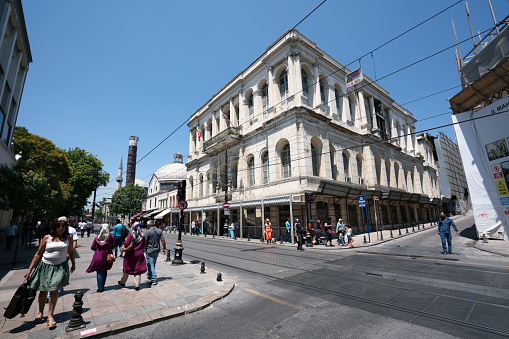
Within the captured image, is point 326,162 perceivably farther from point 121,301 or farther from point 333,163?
point 121,301

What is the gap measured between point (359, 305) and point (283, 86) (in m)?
21.8

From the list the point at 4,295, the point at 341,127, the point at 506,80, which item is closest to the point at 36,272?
the point at 4,295

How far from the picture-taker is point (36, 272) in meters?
4.09

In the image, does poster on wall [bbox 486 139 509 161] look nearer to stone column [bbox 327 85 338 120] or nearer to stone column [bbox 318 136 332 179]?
stone column [bbox 318 136 332 179]

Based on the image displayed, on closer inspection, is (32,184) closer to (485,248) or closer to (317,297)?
(317,297)

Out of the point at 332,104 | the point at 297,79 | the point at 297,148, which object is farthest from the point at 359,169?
the point at 297,79

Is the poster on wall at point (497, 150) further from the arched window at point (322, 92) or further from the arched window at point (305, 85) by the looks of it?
the arched window at point (322, 92)

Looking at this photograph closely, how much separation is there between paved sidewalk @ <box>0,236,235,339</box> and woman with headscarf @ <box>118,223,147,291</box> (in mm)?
339

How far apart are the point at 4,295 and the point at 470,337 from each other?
9.71 meters

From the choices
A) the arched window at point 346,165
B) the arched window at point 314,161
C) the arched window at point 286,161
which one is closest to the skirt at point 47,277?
the arched window at point 286,161

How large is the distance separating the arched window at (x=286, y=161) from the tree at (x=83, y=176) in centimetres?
2686

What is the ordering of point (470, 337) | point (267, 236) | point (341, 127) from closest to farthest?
point (470, 337) → point (267, 236) → point (341, 127)

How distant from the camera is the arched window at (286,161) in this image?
21.5 meters

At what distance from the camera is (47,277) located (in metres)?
4.17
